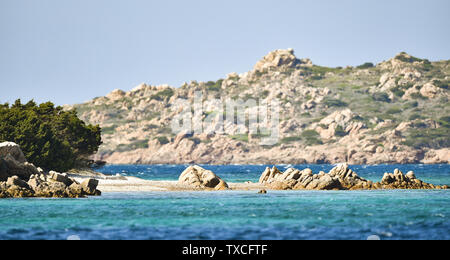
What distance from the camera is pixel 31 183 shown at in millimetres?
65562

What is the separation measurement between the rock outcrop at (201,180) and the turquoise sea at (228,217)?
15424mm

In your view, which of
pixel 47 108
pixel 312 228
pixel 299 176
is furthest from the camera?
pixel 47 108

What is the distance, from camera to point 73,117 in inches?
4550

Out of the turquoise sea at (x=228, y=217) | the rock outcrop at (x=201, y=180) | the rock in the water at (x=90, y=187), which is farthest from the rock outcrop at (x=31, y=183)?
the rock outcrop at (x=201, y=180)

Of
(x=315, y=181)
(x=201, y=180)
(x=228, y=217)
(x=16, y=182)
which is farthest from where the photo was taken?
(x=201, y=180)

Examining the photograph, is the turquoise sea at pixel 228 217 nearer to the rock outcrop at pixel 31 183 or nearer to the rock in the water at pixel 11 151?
the rock outcrop at pixel 31 183

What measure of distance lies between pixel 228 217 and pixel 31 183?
26.8 meters

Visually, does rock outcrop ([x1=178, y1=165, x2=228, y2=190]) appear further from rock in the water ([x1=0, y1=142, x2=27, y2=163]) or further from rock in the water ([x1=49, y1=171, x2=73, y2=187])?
rock in the water ([x1=0, y1=142, x2=27, y2=163])

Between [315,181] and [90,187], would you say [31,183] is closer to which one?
[90,187]

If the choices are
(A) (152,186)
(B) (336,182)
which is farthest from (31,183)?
(B) (336,182)

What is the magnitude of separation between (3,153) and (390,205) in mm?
42351
